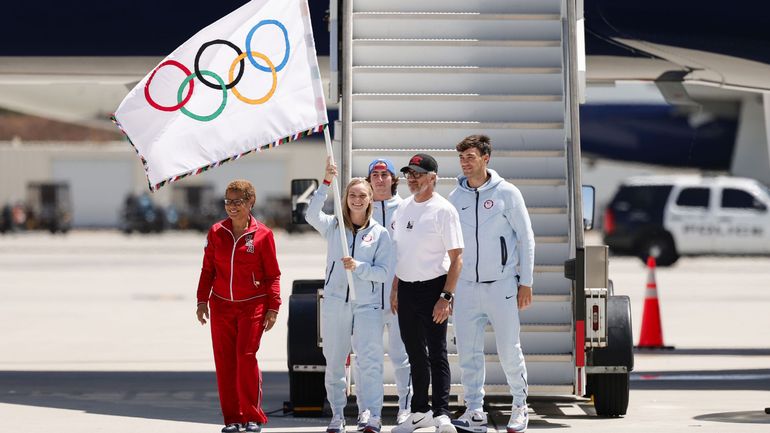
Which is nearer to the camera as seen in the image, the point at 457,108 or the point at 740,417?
the point at 740,417

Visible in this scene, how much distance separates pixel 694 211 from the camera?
100ft

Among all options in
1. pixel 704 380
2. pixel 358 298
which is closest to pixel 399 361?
pixel 358 298

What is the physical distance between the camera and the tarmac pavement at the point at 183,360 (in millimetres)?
9984

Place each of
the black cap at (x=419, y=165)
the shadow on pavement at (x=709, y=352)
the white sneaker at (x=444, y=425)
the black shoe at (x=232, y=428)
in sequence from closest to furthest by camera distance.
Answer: the white sneaker at (x=444, y=425), the black cap at (x=419, y=165), the black shoe at (x=232, y=428), the shadow on pavement at (x=709, y=352)

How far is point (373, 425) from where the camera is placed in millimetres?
8719

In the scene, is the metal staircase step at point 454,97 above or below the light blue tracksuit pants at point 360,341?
above

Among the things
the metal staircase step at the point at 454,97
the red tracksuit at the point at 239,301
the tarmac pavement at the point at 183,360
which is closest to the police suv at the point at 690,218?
the tarmac pavement at the point at 183,360

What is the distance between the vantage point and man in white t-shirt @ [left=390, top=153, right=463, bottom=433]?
28.5 feet

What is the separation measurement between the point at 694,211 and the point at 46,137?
78546mm

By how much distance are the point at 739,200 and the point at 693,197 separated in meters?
0.99

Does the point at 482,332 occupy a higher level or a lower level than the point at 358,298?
lower

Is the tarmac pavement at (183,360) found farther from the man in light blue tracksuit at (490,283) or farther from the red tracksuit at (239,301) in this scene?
the man in light blue tracksuit at (490,283)

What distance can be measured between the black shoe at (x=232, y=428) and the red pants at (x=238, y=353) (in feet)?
0.10

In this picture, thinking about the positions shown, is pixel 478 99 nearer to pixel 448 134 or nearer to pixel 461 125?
pixel 461 125
